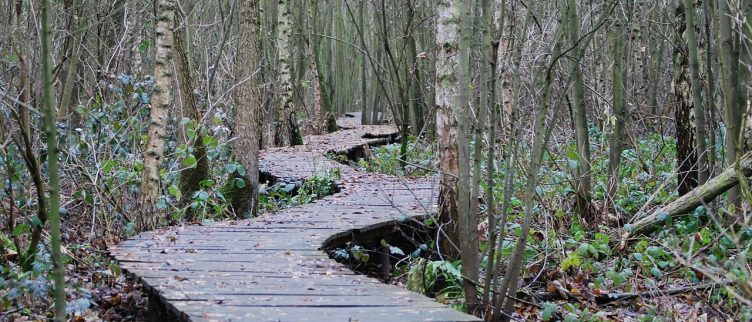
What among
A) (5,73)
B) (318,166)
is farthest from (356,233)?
(318,166)

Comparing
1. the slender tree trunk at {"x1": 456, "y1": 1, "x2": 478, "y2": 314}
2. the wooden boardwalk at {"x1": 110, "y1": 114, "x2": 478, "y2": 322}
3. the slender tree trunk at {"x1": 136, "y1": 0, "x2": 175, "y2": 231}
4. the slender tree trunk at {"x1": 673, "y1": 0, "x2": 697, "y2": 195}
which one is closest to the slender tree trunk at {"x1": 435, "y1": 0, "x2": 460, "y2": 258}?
the wooden boardwalk at {"x1": 110, "y1": 114, "x2": 478, "y2": 322}

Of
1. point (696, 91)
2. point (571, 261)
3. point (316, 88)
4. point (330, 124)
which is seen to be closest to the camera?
point (571, 261)

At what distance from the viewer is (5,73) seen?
9.39m

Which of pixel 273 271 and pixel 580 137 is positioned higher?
pixel 580 137

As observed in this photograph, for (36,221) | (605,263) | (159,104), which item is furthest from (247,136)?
(36,221)

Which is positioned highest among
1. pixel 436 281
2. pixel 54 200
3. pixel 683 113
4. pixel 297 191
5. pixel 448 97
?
pixel 448 97

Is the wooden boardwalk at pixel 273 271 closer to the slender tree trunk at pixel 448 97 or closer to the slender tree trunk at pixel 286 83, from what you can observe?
the slender tree trunk at pixel 448 97

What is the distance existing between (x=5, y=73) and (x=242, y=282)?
5.60m

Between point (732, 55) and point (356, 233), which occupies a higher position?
point (732, 55)

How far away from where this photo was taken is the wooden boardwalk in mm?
4527

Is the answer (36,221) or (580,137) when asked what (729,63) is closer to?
(580,137)

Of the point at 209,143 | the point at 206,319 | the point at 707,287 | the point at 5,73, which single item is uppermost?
the point at 5,73

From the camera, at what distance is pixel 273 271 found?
573 cm

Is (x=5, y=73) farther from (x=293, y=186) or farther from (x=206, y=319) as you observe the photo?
(x=206, y=319)
